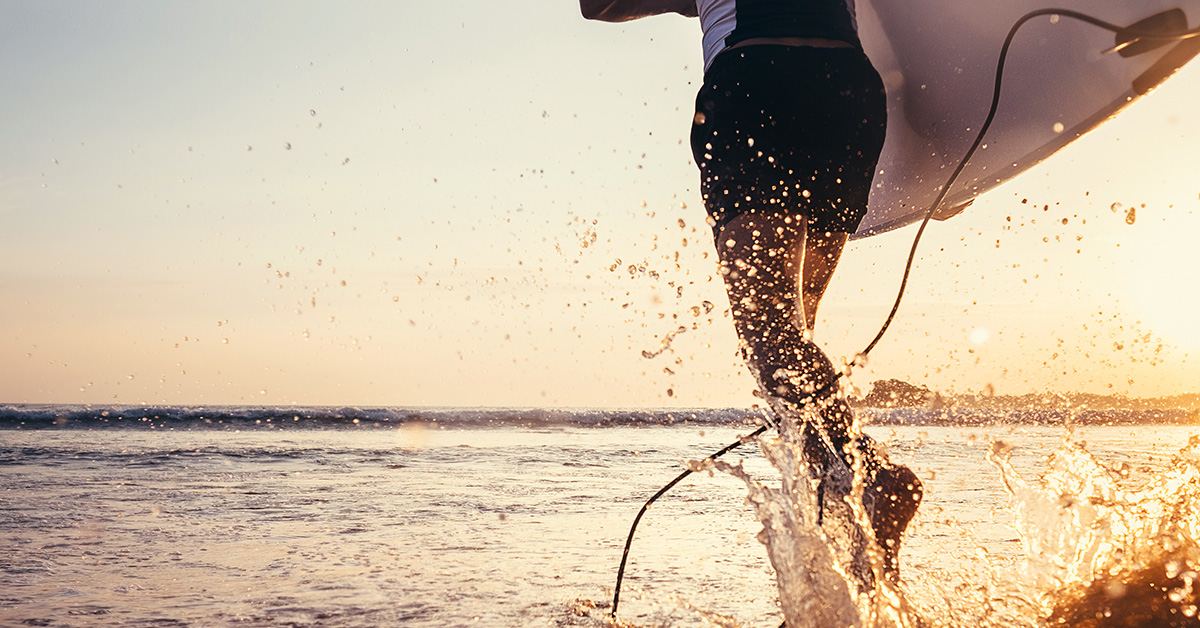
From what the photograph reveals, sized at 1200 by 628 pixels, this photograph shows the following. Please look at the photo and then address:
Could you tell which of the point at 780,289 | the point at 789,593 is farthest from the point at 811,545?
the point at 780,289

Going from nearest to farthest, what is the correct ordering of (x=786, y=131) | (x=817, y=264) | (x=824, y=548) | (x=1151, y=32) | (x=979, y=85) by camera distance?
1. (x=824, y=548)
2. (x=786, y=131)
3. (x=817, y=264)
4. (x=1151, y=32)
5. (x=979, y=85)

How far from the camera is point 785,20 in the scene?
1386mm

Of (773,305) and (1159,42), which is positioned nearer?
(773,305)

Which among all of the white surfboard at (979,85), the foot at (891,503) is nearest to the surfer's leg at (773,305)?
the foot at (891,503)

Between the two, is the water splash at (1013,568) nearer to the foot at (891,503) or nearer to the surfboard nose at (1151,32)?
the foot at (891,503)

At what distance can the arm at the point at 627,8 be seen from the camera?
1734mm

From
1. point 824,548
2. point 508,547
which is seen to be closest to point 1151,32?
point 824,548

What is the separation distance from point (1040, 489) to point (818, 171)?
40.0 inches

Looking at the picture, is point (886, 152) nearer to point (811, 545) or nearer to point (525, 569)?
point (811, 545)

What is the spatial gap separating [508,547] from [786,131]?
1126 millimetres

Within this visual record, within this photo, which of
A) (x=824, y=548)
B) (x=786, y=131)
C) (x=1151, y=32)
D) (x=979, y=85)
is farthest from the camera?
(x=979, y=85)

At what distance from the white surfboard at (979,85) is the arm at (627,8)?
57cm

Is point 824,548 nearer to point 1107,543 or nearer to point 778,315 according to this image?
point 778,315

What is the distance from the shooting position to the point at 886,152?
2.04 m
